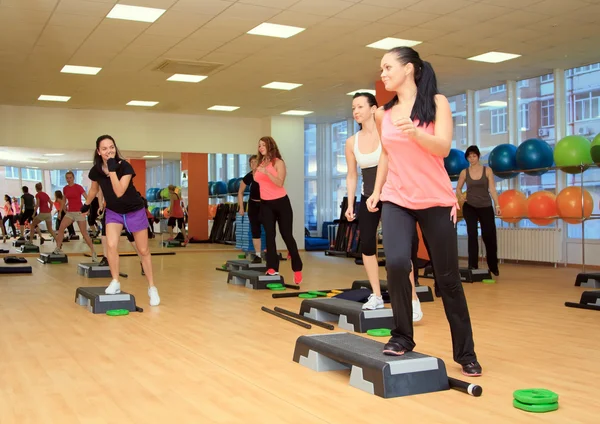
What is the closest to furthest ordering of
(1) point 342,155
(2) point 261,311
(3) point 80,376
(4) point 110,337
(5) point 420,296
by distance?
(3) point 80,376 → (4) point 110,337 → (2) point 261,311 → (5) point 420,296 → (1) point 342,155

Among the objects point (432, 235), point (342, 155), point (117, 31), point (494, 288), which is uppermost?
point (117, 31)

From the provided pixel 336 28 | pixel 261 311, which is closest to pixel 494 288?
pixel 261 311

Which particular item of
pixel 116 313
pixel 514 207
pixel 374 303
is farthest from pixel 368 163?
pixel 514 207

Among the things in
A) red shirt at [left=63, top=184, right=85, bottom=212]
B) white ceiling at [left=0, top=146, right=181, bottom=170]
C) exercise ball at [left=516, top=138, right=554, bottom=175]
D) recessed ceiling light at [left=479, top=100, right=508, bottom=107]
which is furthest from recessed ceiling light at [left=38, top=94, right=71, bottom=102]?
exercise ball at [left=516, top=138, right=554, bottom=175]

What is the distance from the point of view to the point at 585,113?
9.70 m

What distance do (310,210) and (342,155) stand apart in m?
1.66

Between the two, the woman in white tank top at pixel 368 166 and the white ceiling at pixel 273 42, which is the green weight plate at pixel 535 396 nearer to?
the woman in white tank top at pixel 368 166

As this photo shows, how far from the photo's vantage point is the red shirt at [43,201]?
12.8 m

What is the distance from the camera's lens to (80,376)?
3279 mm

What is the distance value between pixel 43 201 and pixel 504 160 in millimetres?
8594

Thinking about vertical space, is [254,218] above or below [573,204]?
below

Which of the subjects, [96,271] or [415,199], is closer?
[415,199]

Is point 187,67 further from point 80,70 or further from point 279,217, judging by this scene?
point 279,217

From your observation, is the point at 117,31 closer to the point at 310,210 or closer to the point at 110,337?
the point at 110,337
